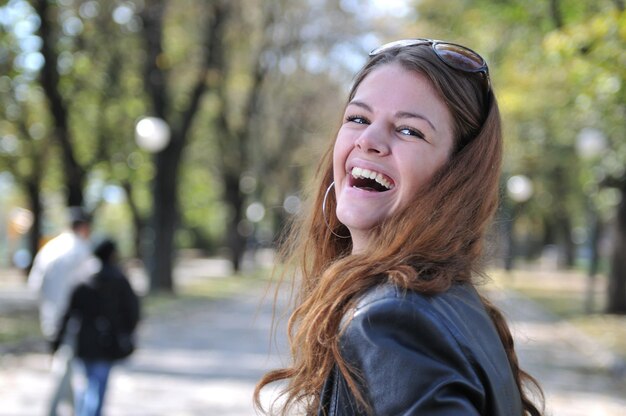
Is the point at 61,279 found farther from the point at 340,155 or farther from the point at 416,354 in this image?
the point at 416,354

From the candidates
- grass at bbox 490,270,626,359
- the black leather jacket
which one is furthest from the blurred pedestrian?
the black leather jacket

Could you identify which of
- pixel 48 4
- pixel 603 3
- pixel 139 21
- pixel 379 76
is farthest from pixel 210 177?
pixel 379 76

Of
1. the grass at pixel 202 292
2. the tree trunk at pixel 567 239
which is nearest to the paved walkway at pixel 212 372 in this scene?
the grass at pixel 202 292

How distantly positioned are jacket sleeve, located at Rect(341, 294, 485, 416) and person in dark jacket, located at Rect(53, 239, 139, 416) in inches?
227

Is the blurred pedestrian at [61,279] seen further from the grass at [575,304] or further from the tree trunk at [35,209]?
the tree trunk at [35,209]

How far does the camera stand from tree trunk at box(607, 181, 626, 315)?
19.2m

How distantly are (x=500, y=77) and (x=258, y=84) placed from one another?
14720 millimetres

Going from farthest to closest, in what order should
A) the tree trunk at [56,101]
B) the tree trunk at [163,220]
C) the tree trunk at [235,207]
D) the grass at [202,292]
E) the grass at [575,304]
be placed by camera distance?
the tree trunk at [235,207], the tree trunk at [163,220], the grass at [202,292], the tree trunk at [56,101], the grass at [575,304]

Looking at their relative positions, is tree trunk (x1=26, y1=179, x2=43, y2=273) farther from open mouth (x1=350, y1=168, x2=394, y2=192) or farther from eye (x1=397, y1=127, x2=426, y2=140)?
eye (x1=397, y1=127, x2=426, y2=140)

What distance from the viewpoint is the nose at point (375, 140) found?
1648 mm

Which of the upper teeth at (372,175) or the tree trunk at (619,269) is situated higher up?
the upper teeth at (372,175)

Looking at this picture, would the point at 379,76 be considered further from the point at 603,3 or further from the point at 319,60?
the point at 319,60

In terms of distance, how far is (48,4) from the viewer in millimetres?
16812

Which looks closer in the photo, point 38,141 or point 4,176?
point 38,141
